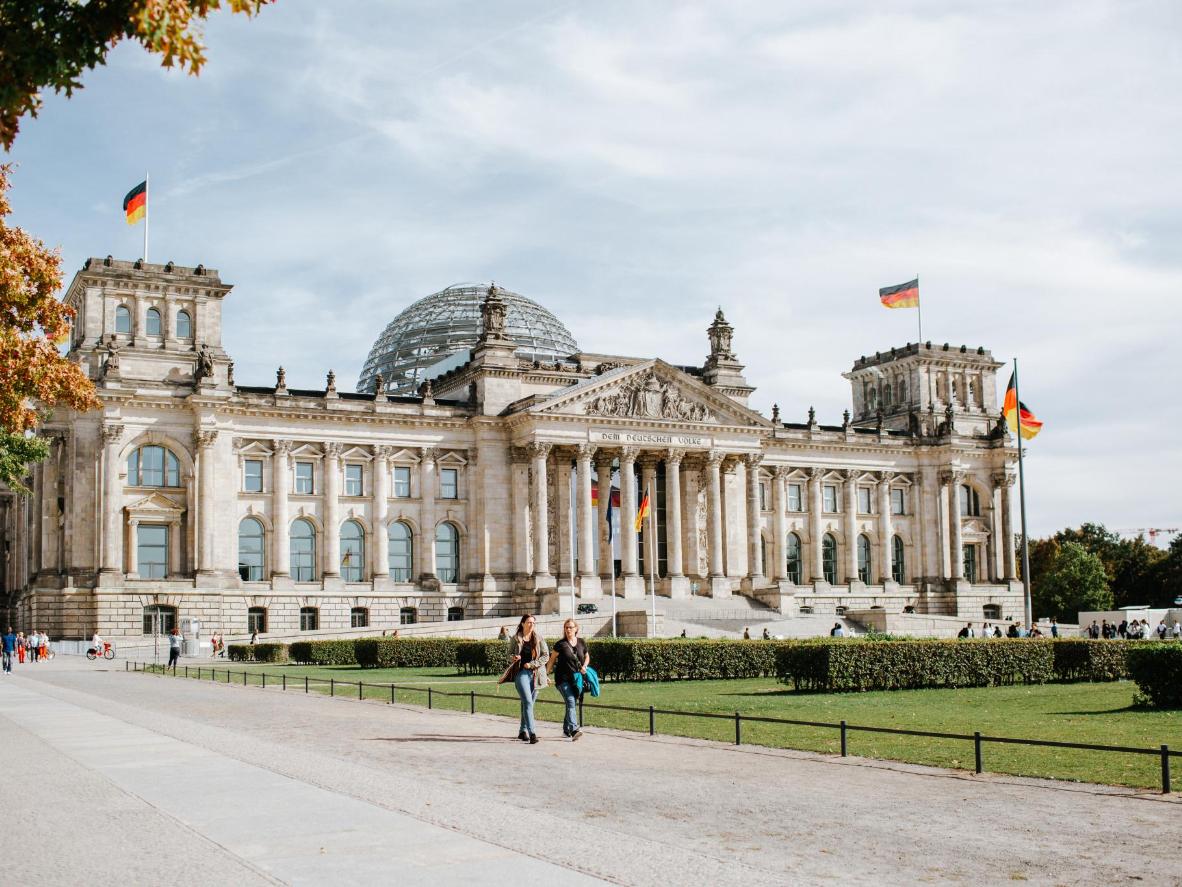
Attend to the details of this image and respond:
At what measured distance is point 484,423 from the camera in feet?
277

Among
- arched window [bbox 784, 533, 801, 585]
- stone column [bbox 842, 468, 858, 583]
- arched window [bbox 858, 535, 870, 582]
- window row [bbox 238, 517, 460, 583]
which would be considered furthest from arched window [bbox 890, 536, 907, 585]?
window row [bbox 238, 517, 460, 583]

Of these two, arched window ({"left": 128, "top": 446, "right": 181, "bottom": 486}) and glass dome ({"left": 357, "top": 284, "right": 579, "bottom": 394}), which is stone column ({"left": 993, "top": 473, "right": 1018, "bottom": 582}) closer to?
glass dome ({"left": 357, "top": 284, "right": 579, "bottom": 394})

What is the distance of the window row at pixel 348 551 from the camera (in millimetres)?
79062

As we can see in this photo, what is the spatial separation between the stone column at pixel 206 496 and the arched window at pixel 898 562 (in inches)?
2074

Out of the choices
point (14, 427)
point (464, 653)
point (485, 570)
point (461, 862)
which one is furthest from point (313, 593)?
point (461, 862)

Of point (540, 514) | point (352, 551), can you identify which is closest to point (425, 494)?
point (352, 551)

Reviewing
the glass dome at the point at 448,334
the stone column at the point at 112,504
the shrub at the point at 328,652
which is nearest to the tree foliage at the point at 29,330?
the shrub at the point at 328,652

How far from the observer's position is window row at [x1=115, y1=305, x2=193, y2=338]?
76.5m

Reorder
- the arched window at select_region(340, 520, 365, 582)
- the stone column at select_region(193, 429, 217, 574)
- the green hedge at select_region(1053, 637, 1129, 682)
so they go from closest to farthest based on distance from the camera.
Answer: the green hedge at select_region(1053, 637, 1129, 682)
the stone column at select_region(193, 429, 217, 574)
the arched window at select_region(340, 520, 365, 582)

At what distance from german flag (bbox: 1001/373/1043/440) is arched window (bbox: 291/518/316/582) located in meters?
42.2

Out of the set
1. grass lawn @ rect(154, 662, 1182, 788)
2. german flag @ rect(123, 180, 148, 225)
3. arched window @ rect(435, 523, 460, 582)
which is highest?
german flag @ rect(123, 180, 148, 225)

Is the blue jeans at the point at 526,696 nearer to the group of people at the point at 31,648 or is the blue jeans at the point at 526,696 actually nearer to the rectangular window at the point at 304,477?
the group of people at the point at 31,648

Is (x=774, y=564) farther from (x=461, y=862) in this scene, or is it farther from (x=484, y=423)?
(x=461, y=862)

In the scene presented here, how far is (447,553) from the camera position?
8488 centimetres
